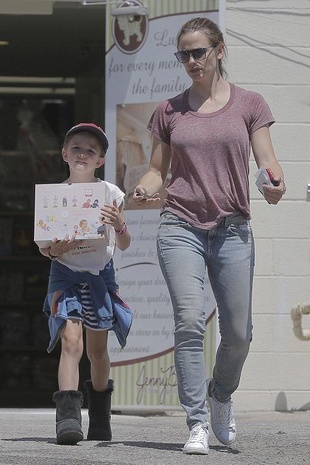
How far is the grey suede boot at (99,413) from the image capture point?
5.92 metres

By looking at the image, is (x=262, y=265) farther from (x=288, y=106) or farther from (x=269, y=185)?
(x=269, y=185)

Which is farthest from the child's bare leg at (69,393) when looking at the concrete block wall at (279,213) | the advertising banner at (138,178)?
the concrete block wall at (279,213)

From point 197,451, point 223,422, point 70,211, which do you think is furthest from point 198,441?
point 70,211

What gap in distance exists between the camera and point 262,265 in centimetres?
818

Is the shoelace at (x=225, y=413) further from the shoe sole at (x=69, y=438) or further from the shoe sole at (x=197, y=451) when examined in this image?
the shoe sole at (x=69, y=438)

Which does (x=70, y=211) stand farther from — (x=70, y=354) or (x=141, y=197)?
(x=70, y=354)

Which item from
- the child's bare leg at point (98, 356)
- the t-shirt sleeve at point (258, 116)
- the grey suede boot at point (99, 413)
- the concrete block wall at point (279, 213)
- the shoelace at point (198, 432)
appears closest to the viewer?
the shoelace at point (198, 432)

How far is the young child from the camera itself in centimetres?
558

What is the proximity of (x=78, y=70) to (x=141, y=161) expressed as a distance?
322 cm

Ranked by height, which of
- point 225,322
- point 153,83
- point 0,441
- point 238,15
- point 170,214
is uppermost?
point 238,15

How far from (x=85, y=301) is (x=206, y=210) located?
2.60 feet

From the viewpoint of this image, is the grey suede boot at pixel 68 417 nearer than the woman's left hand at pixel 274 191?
No

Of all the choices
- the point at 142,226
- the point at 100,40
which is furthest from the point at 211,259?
the point at 100,40

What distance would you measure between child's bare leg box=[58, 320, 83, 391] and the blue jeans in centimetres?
55
